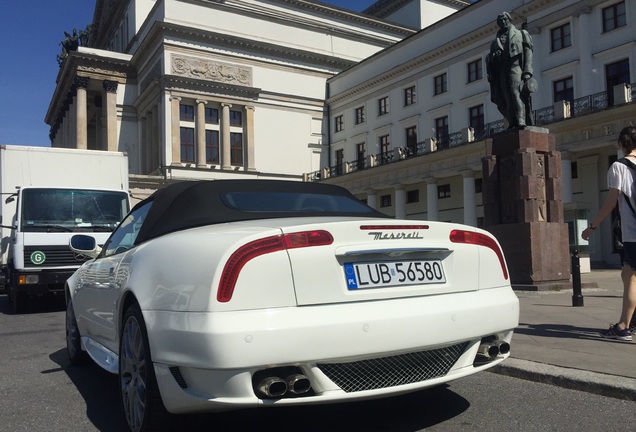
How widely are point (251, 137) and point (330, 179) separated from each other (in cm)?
867

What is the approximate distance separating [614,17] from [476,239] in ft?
108

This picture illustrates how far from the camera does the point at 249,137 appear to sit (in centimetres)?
5456

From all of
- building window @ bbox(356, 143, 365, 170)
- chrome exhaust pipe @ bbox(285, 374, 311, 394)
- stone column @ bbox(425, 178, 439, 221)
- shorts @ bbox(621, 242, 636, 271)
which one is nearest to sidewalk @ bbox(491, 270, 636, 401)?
shorts @ bbox(621, 242, 636, 271)

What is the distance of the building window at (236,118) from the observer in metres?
54.9

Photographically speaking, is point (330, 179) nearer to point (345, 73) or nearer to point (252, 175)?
point (252, 175)

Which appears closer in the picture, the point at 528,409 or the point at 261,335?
the point at 261,335

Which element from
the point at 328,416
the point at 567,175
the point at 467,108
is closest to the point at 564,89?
the point at 567,175

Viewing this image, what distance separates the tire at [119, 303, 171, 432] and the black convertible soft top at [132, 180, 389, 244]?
2.16 ft

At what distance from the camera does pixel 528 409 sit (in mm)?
3848

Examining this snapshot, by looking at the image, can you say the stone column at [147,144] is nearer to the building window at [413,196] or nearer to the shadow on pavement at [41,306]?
the building window at [413,196]

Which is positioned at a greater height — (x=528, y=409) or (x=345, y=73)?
(x=345, y=73)

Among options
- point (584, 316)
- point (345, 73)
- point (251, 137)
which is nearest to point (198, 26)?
point (251, 137)

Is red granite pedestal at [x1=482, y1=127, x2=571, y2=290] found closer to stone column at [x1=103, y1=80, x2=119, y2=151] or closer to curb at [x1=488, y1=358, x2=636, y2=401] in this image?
curb at [x1=488, y1=358, x2=636, y2=401]

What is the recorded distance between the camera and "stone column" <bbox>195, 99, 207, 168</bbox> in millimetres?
51875
